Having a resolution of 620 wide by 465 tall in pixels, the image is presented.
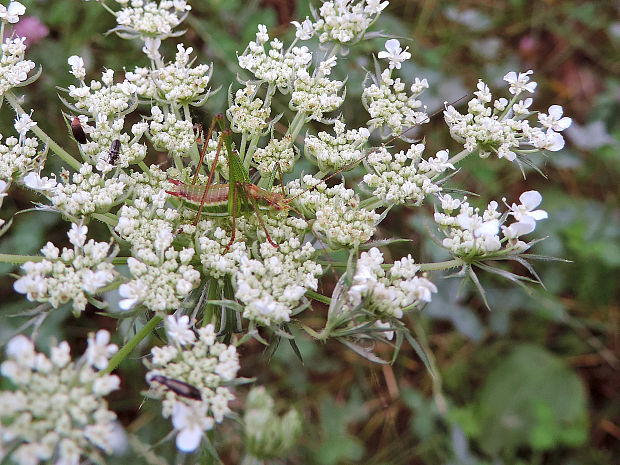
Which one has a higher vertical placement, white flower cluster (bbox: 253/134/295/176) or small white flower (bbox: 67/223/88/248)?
white flower cluster (bbox: 253/134/295/176)

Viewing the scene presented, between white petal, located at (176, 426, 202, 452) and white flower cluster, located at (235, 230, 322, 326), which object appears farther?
white flower cluster, located at (235, 230, 322, 326)

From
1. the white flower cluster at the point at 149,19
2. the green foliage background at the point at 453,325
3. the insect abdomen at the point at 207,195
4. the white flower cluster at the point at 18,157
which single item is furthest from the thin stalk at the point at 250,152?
the green foliage background at the point at 453,325

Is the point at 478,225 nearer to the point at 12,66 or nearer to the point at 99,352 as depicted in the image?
the point at 99,352

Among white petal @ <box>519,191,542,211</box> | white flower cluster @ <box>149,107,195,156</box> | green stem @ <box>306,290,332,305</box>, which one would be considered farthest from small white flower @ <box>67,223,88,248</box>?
white petal @ <box>519,191,542,211</box>

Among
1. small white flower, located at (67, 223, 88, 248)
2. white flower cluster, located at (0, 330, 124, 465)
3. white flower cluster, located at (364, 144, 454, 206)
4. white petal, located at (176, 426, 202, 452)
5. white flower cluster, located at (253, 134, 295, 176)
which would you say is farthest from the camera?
white flower cluster, located at (253, 134, 295, 176)

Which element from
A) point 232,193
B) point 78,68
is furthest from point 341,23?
point 78,68

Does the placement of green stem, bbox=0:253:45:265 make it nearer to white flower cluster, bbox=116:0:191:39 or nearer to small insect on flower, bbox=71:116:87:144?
small insect on flower, bbox=71:116:87:144
